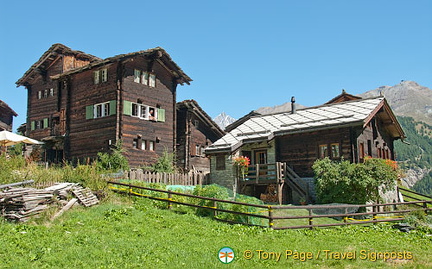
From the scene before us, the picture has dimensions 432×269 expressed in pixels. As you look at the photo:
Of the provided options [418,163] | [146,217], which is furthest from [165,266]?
[418,163]

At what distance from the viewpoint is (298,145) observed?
87.5 feet

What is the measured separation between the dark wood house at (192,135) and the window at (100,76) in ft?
24.6

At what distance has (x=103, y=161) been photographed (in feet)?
98.5

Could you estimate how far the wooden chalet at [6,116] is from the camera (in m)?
47.3

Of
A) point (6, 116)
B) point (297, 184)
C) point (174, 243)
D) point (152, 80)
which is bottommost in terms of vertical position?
point (174, 243)

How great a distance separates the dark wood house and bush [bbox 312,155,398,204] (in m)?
16.0

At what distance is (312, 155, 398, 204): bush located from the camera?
22.0m

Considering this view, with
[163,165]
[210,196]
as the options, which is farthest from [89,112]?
[210,196]

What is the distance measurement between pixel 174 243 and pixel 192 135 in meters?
26.1

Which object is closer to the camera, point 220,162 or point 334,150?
point 334,150

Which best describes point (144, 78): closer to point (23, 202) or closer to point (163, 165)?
point (163, 165)

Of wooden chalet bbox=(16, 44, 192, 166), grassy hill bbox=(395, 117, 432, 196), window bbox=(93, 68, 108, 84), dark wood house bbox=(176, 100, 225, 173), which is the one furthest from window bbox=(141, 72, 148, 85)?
grassy hill bbox=(395, 117, 432, 196)

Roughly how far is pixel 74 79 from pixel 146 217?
76.0 feet

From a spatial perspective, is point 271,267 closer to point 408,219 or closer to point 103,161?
point 408,219
